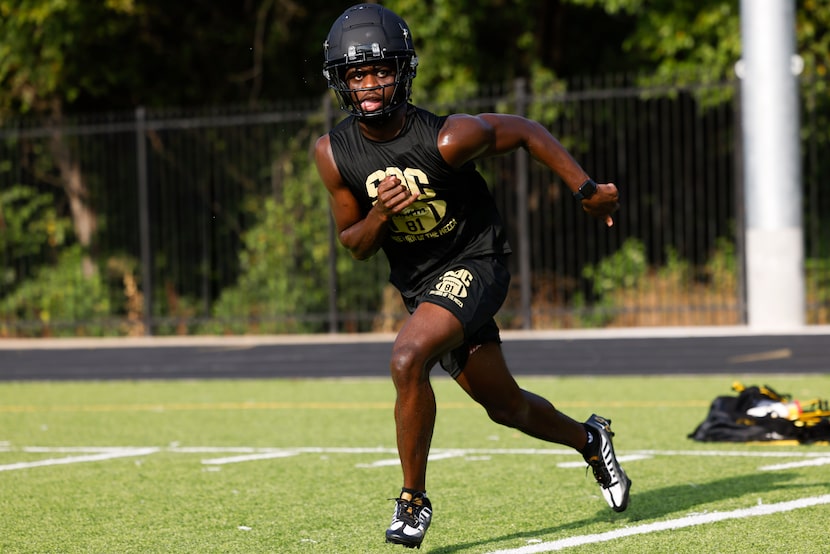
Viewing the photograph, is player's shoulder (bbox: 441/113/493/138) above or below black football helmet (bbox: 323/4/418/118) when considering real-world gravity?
below

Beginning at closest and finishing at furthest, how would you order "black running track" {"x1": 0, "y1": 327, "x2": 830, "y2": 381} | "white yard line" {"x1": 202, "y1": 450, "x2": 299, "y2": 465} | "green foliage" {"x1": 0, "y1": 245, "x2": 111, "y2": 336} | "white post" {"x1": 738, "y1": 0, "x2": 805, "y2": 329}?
"white yard line" {"x1": 202, "y1": 450, "x2": 299, "y2": 465} → "black running track" {"x1": 0, "y1": 327, "x2": 830, "y2": 381} → "white post" {"x1": 738, "y1": 0, "x2": 805, "y2": 329} → "green foliage" {"x1": 0, "y1": 245, "x2": 111, "y2": 336}

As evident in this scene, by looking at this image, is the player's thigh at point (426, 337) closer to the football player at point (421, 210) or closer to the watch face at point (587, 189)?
the football player at point (421, 210)

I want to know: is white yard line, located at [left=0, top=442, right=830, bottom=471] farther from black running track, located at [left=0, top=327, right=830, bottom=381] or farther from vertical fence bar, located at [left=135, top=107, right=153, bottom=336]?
vertical fence bar, located at [left=135, top=107, right=153, bottom=336]

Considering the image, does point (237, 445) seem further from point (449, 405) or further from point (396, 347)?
point (396, 347)

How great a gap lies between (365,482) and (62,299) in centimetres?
A: 1326

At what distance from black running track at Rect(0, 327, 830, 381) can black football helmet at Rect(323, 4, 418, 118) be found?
802cm

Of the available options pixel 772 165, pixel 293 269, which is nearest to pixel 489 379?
pixel 772 165

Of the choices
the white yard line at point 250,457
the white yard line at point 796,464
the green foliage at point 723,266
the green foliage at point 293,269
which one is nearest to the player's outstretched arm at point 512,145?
the white yard line at point 796,464

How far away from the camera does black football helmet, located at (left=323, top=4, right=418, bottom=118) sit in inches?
214

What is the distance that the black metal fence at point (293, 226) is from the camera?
1712 cm

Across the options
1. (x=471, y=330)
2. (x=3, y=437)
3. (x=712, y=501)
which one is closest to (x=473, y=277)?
(x=471, y=330)

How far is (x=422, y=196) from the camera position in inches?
219

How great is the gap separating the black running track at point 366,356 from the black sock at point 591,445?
6.92m

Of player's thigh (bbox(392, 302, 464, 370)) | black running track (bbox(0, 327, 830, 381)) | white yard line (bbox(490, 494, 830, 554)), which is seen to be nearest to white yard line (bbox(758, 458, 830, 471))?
white yard line (bbox(490, 494, 830, 554))
